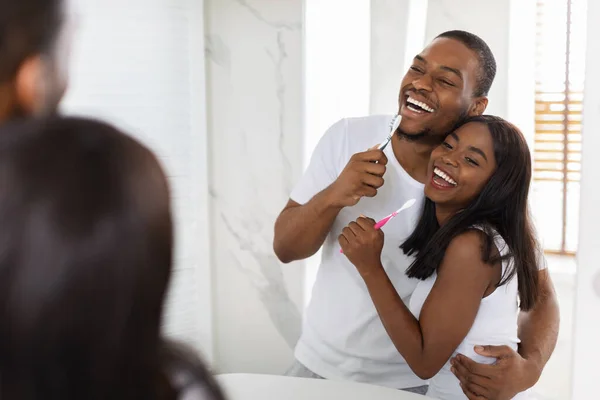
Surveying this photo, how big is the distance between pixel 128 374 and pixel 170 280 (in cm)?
5

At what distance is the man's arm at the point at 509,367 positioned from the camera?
1.06 meters

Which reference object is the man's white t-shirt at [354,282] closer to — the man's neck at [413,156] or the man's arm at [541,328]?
the man's neck at [413,156]

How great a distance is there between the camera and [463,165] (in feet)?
3.63

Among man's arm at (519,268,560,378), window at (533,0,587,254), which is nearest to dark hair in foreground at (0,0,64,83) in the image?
man's arm at (519,268,560,378)

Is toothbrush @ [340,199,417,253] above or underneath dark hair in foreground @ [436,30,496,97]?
underneath

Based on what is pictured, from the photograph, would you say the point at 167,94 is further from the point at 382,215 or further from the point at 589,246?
the point at 589,246

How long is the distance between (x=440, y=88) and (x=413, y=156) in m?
0.15

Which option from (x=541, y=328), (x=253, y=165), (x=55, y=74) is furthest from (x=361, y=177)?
(x=55, y=74)

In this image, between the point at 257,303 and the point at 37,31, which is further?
the point at 257,303

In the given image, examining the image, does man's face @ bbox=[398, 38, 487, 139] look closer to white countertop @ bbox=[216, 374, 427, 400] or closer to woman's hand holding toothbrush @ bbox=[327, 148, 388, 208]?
woman's hand holding toothbrush @ bbox=[327, 148, 388, 208]

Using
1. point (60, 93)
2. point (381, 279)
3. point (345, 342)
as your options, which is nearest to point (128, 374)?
point (60, 93)

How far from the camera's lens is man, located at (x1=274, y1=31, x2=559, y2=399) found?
3.81ft

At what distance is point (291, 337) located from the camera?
5.73ft

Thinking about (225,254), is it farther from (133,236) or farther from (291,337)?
(133,236)
